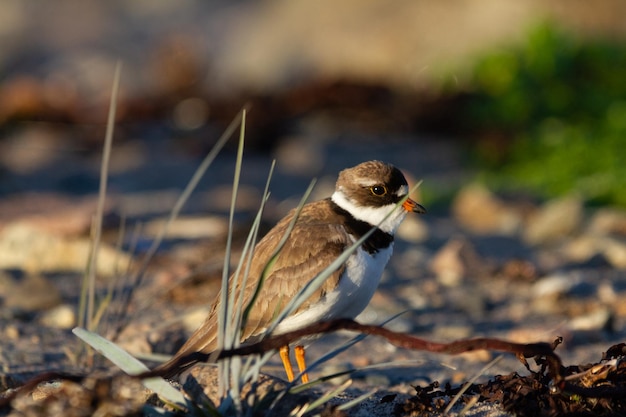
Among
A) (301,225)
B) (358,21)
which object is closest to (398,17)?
(358,21)

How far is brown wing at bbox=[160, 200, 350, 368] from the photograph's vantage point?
3785mm

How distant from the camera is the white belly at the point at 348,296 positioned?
12.1 ft

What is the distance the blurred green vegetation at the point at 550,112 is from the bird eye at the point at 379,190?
465 centimetres

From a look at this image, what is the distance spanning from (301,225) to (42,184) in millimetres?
5552

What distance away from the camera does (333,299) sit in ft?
12.1

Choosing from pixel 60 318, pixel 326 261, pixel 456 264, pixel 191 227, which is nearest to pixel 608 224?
pixel 456 264

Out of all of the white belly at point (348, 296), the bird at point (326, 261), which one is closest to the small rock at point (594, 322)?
the bird at point (326, 261)

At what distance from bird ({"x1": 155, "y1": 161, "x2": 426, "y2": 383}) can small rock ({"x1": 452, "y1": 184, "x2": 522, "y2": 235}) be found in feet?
11.6

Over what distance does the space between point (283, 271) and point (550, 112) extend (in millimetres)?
7567

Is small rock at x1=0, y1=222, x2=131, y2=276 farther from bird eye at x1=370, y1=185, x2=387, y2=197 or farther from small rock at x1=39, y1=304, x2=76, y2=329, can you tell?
bird eye at x1=370, y1=185, x2=387, y2=197

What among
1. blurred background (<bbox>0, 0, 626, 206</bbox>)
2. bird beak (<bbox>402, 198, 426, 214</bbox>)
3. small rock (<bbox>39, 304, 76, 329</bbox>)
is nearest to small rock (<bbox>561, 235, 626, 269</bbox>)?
blurred background (<bbox>0, 0, 626, 206</bbox>)

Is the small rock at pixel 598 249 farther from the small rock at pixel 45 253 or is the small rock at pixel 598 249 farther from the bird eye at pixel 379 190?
the small rock at pixel 45 253

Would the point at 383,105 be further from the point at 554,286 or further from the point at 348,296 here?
the point at 348,296

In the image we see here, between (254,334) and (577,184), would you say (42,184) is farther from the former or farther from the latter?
(254,334)
